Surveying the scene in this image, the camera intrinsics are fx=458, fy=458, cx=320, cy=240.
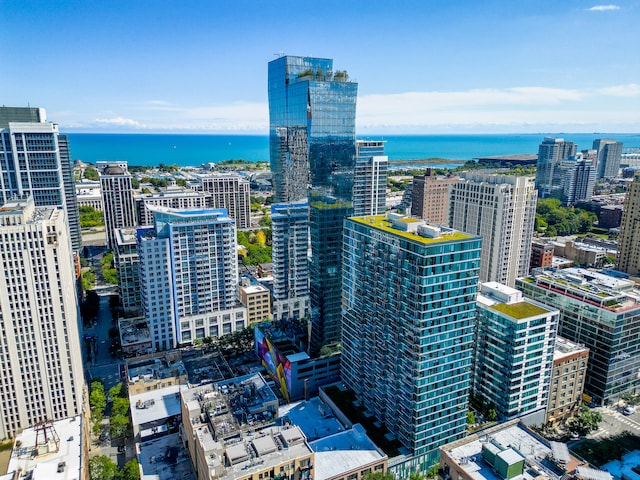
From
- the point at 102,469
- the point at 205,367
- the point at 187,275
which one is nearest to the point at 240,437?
the point at 102,469

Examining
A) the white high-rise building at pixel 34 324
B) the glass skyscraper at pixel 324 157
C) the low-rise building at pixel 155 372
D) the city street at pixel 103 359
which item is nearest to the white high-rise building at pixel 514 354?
the glass skyscraper at pixel 324 157

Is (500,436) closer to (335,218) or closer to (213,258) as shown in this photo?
(335,218)

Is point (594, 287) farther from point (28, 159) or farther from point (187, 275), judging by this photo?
point (28, 159)

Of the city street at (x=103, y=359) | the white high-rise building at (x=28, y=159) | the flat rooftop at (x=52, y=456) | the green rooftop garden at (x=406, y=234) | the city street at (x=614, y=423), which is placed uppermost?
the white high-rise building at (x=28, y=159)

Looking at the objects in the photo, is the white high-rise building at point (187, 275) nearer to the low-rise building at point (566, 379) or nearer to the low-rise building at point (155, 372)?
the low-rise building at point (155, 372)

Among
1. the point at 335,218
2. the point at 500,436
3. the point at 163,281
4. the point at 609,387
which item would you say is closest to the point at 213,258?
the point at 163,281
